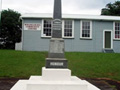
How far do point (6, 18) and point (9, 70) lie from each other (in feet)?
91.7

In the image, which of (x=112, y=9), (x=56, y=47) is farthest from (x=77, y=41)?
(x=112, y=9)

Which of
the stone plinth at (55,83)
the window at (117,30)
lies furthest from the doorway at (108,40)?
the stone plinth at (55,83)

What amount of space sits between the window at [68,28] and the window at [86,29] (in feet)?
2.94

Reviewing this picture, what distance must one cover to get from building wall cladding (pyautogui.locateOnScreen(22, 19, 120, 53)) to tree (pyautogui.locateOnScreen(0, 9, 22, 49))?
17.6 m

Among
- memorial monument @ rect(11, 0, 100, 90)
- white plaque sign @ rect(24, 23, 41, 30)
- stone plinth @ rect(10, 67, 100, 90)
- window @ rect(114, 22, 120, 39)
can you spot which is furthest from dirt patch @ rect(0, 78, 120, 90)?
window @ rect(114, 22, 120, 39)

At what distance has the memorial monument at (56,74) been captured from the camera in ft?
26.1

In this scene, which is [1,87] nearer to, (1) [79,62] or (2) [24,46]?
(1) [79,62]

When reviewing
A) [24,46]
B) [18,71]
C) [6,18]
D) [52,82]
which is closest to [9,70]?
[18,71]

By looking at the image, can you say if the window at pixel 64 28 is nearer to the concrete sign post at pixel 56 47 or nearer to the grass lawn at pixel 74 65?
the grass lawn at pixel 74 65

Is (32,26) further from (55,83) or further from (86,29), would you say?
(55,83)

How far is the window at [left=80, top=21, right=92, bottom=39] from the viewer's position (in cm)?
2158

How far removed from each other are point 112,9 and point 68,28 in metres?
25.4

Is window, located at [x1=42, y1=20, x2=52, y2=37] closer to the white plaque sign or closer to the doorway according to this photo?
the white plaque sign

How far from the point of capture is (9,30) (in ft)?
132
